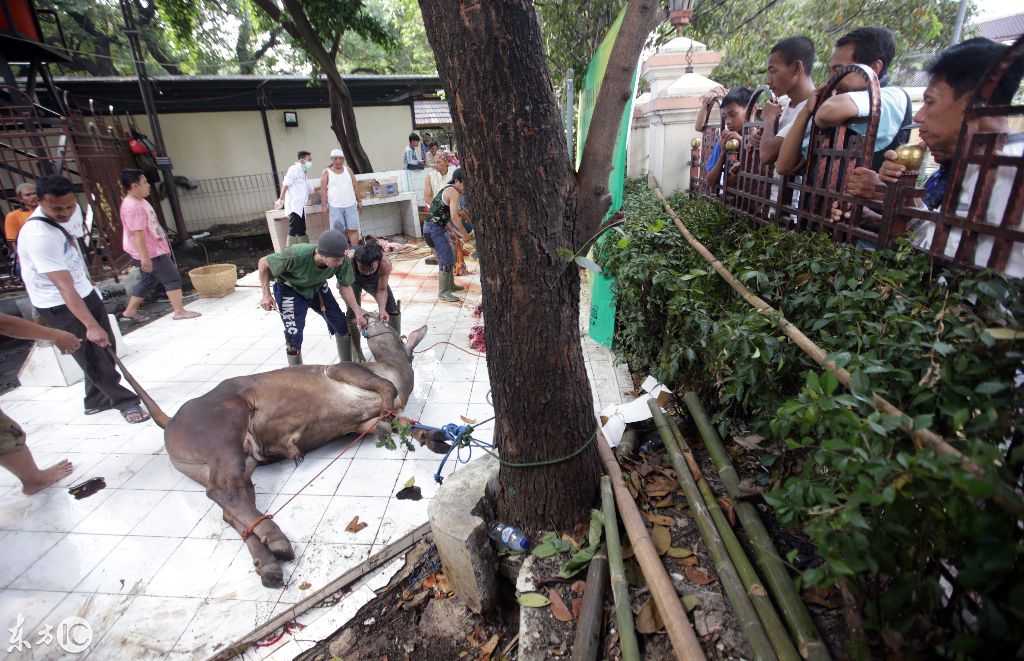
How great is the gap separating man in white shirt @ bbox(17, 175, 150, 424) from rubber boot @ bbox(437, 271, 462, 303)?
3.65 metres

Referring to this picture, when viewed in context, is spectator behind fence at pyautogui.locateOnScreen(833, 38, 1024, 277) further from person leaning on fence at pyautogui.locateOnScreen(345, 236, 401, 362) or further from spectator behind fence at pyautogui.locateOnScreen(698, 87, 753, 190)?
person leaning on fence at pyautogui.locateOnScreen(345, 236, 401, 362)

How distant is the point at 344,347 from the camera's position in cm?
491

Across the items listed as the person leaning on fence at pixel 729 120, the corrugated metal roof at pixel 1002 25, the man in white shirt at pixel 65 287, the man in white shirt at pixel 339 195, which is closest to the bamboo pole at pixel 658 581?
the person leaning on fence at pixel 729 120

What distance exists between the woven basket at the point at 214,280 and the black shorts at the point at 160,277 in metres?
0.86

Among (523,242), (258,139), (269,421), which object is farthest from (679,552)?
(258,139)

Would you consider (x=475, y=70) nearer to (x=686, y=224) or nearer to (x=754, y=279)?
(x=754, y=279)

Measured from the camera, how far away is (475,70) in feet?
5.56

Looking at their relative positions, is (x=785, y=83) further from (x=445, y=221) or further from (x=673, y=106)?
(x=445, y=221)

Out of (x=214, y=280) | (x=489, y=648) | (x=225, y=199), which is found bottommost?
(x=489, y=648)

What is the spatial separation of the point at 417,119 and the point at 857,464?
15.8m

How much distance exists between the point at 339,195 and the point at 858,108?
7.59m

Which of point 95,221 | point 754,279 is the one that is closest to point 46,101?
point 95,221

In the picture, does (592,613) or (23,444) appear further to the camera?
(23,444)

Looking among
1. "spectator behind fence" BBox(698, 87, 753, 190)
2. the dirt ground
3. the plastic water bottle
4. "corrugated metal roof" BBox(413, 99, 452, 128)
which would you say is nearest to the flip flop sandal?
the dirt ground
